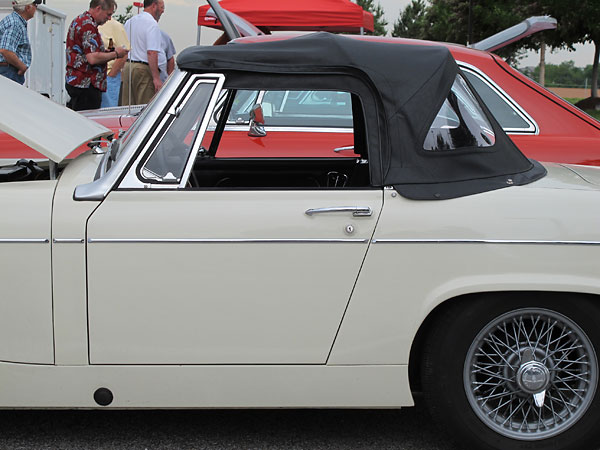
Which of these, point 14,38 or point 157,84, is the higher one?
point 14,38

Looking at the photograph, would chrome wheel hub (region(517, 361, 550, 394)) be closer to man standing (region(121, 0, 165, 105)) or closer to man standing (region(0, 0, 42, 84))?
man standing (region(121, 0, 165, 105))

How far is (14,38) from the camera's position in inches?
342

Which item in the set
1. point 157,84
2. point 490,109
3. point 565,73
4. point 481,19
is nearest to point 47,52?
point 157,84

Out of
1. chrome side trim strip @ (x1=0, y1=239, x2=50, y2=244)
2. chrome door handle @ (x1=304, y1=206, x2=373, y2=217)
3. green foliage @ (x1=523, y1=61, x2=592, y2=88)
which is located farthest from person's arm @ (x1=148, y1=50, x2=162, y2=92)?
green foliage @ (x1=523, y1=61, x2=592, y2=88)

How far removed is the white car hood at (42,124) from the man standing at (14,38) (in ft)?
Result: 16.4

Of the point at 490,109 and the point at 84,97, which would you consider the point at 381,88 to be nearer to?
the point at 490,109

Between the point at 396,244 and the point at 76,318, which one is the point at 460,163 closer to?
the point at 396,244

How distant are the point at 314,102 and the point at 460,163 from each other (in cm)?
228

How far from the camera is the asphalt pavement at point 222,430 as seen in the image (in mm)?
3488

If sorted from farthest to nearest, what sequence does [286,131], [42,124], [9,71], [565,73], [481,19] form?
[565,73]
[481,19]
[9,71]
[286,131]
[42,124]

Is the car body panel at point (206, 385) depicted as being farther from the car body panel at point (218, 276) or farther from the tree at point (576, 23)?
the tree at point (576, 23)

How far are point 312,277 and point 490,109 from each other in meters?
2.77

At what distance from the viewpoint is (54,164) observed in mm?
3559

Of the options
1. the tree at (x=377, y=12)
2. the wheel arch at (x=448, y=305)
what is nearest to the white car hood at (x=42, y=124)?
the wheel arch at (x=448, y=305)
